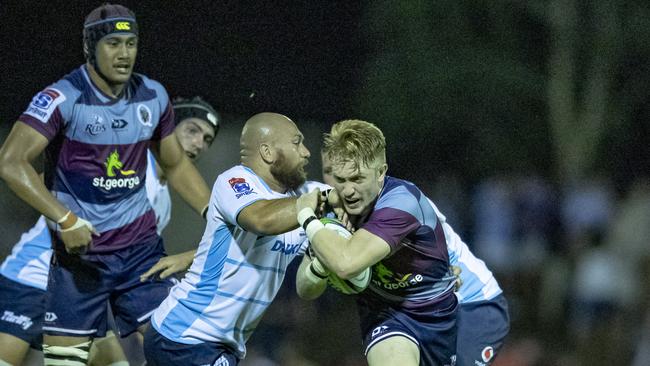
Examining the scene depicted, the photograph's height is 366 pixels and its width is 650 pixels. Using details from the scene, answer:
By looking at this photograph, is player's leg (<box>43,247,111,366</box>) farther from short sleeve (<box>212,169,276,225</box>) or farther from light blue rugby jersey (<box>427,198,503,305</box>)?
light blue rugby jersey (<box>427,198,503,305</box>)

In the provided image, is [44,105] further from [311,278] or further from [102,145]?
[311,278]

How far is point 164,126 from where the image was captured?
5.72m

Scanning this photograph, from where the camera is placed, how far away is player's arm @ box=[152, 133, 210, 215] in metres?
5.74

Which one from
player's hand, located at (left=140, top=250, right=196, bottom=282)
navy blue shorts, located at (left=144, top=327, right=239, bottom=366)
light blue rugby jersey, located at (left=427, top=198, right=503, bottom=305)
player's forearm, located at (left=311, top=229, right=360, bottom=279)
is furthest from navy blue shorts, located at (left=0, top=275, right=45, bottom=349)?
light blue rugby jersey, located at (left=427, top=198, right=503, bottom=305)

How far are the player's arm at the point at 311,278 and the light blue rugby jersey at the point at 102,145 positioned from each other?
133 centimetres

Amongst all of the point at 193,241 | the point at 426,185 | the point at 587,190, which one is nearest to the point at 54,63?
the point at 193,241

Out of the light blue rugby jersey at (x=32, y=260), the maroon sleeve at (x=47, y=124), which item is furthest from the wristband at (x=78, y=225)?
the light blue rugby jersey at (x=32, y=260)

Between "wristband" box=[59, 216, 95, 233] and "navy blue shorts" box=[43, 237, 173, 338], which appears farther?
"navy blue shorts" box=[43, 237, 173, 338]

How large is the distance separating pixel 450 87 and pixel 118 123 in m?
6.24

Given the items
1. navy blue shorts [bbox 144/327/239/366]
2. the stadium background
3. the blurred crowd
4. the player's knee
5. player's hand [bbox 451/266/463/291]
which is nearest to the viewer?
navy blue shorts [bbox 144/327/239/366]

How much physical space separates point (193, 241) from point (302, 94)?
2.15 meters

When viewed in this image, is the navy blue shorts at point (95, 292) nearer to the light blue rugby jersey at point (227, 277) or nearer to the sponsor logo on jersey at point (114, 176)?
the sponsor logo on jersey at point (114, 176)

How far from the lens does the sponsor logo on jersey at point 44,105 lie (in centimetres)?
523

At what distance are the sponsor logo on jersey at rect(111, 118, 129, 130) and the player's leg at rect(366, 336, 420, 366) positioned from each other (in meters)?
1.77
